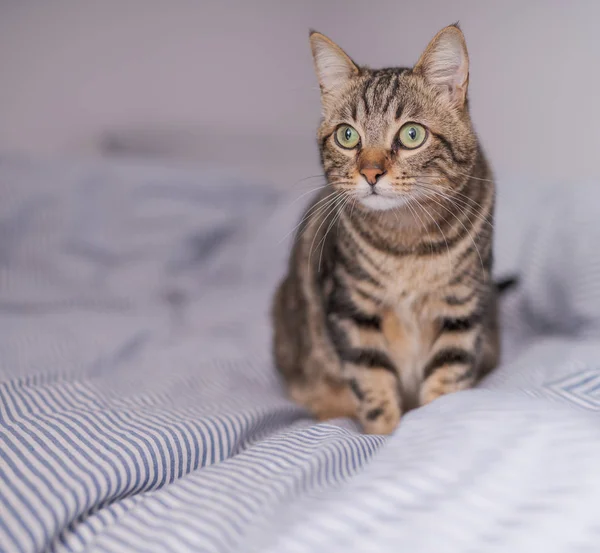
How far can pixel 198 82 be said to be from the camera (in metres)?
2.29

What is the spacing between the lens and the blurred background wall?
192 cm

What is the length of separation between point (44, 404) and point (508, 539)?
2.42ft

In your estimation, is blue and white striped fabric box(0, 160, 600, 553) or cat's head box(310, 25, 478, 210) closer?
blue and white striped fabric box(0, 160, 600, 553)

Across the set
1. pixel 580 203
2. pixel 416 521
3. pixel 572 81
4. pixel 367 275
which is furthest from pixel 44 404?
pixel 572 81

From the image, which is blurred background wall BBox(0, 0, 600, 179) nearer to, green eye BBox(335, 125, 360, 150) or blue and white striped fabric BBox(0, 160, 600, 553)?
blue and white striped fabric BBox(0, 160, 600, 553)

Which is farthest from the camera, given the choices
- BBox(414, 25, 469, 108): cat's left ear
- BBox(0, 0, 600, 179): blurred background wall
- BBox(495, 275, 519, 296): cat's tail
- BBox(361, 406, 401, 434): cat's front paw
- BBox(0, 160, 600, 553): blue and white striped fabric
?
BBox(0, 0, 600, 179): blurred background wall

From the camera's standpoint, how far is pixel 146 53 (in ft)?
7.34

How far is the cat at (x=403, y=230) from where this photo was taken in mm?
917

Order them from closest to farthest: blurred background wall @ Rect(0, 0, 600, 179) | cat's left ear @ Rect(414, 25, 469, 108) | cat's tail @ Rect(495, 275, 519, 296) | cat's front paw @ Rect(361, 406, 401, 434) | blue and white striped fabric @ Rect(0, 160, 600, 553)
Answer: blue and white striped fabric @ Rect(0, 160, 600, 553) → cat's left ear @ Rect(414, 25, 469, 108) → cat's front paw @ Rect(361, 406, 401, 434) → cat's tail @ Rect(495, 275, 519, 296) → blurred background wall @ Rect(0, 0, 600, 179)

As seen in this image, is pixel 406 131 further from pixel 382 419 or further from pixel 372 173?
pixel 382 419

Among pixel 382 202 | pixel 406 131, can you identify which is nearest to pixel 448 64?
pixel 406 131

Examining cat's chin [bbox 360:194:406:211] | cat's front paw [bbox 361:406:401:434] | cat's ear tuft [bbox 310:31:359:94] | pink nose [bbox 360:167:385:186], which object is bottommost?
cat's front paw [bbox 361:406:401:434]

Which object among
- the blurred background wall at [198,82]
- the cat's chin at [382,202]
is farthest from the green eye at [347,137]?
the blurred background wall at [198,82]

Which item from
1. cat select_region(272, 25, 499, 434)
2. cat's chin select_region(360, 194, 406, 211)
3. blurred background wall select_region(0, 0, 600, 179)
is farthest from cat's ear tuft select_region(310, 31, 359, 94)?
blurred background wall select_region(0, 0, 600, 179)
